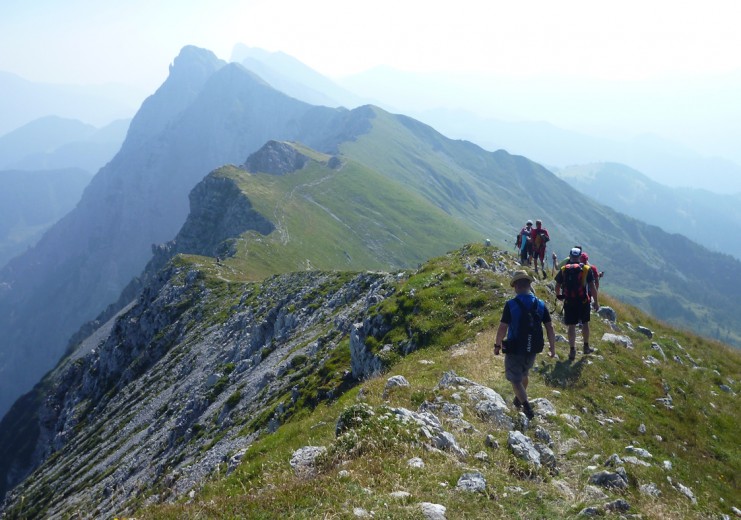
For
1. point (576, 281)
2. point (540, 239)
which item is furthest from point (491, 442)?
point (540, 239)

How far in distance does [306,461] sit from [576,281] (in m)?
13.2

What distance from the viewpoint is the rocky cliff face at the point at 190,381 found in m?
33.6

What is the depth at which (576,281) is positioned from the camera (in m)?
18.8

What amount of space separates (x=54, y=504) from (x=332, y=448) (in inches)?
2532

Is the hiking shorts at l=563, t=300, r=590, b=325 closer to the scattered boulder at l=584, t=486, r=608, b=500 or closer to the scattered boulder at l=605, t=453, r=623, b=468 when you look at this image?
the scattered boulder at l=605, t=453, r=623, b=468

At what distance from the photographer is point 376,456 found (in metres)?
9.97

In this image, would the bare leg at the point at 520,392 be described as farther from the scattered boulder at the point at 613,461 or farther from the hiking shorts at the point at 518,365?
the scattered boulder at the point at 613,461

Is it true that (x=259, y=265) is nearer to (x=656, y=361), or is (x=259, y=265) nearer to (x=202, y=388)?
(x=202, y=388)

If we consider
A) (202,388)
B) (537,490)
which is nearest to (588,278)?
(537,490)

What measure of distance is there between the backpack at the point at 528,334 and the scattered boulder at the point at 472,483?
15.3ft

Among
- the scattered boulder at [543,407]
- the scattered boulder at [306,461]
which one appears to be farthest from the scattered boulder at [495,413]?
the scattered boulder at [306,461]

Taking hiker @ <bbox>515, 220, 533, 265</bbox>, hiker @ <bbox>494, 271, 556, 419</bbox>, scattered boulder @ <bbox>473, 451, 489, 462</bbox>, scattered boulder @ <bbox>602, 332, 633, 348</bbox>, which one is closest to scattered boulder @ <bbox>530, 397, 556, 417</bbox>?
hiker @ <bbox>494, 271, 556, 419</bbox>

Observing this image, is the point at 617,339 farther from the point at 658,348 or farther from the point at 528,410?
the point at 528,410

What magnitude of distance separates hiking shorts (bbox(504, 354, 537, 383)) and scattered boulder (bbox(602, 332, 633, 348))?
367 inches
